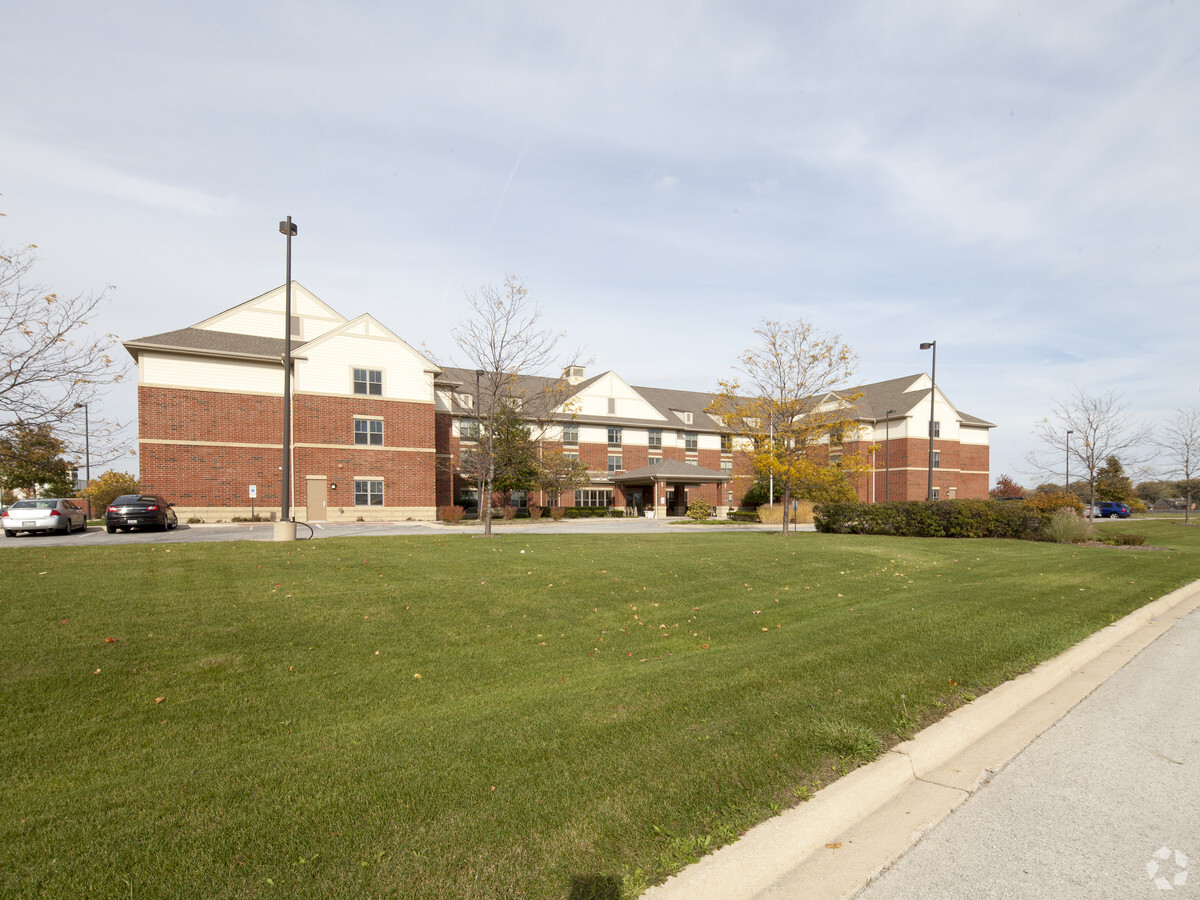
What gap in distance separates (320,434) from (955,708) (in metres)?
34.3

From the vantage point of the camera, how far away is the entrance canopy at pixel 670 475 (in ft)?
150

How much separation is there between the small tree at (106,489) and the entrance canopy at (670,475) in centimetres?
3330

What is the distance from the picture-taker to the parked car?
2242 centimetres

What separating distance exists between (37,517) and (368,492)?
576 inches

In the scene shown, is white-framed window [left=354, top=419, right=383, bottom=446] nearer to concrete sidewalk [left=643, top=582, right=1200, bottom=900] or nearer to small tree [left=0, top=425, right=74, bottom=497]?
small tree [left=0, top=425, right=74, bottom=497]

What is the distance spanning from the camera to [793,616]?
30.6 feet

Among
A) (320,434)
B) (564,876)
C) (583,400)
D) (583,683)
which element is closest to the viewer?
(564,876)

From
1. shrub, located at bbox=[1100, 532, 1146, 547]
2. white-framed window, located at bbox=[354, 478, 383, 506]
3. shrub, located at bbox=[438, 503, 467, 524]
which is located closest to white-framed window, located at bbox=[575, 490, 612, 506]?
shrub, located at bbox=[438, 503, 467, 524]

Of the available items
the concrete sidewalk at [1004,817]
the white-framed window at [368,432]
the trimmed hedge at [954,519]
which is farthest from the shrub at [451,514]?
the concrete sidewalk at [1004,817]

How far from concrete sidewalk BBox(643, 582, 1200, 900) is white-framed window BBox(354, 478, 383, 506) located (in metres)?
33.8

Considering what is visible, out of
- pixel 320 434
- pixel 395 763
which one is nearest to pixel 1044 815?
pixel 395 763

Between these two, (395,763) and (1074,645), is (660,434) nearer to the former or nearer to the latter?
(1074,645)

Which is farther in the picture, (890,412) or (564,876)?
(890,412)

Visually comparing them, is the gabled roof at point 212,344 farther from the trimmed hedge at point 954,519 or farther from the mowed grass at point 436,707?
the trimmed hedge at point 954,519
